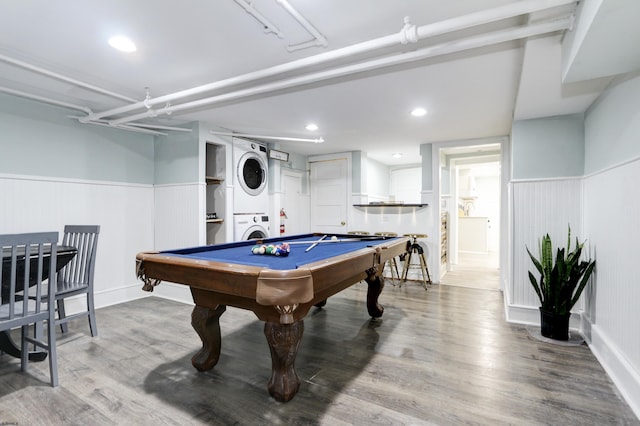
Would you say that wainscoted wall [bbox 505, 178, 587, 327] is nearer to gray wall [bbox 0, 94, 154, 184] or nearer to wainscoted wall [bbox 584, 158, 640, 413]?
wainscoted wall [bbox 584, 158, 640, 413]

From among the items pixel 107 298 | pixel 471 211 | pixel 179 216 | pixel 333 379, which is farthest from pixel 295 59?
pixel 471 211

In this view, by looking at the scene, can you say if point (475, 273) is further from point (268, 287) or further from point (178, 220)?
point (268, 287)

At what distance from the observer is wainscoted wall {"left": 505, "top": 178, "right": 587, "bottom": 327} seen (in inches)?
120

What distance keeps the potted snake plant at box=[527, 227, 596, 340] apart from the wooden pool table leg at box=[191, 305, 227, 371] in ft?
9.19

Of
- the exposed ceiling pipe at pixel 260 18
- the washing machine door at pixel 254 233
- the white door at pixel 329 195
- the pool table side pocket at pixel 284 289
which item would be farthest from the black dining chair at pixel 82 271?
the white door at pixel 329 195

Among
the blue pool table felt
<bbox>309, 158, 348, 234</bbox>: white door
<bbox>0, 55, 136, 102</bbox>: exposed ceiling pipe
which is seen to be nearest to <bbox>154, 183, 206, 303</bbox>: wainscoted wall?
the blue pool table felt

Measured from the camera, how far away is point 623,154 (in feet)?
6.81

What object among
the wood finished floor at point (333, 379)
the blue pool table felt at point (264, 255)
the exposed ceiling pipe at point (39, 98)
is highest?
the exposed ceiling pipe at point (39, 98)

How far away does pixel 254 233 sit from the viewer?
15.7 ft

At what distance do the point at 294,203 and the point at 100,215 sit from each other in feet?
10.2

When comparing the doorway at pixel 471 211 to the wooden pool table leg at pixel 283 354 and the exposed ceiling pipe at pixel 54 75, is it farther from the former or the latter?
the exposed ceiling pipe at pixel 54 75

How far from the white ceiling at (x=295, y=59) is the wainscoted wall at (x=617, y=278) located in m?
0.74

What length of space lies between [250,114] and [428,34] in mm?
2430

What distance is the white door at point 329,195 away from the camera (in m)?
6.00
